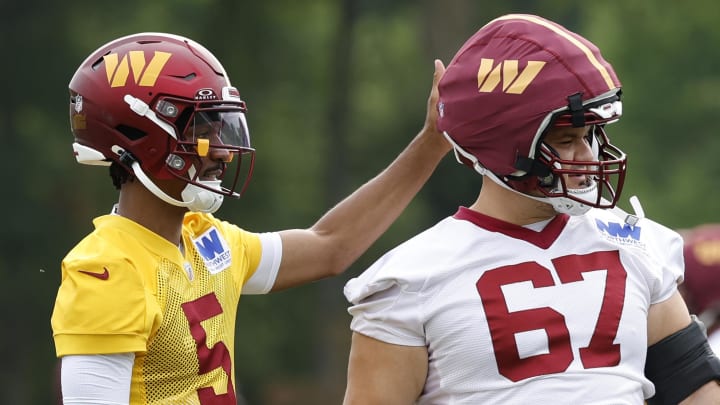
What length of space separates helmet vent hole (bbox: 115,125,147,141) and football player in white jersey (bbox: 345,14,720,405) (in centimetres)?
86

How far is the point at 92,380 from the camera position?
12.5ft

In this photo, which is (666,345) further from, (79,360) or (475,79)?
(79,360)

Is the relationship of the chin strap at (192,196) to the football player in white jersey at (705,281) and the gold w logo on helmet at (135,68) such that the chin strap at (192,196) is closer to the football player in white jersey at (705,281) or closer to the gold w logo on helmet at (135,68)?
the gold w logo on helmet at (135,68)

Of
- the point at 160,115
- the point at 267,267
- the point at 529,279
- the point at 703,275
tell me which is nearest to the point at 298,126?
the point at 703,275

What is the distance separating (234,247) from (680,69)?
19204mm

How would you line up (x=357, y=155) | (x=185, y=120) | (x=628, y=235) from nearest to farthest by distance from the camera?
(x=628, y=235) < (x=185, y=120) < (x=357, y=155)

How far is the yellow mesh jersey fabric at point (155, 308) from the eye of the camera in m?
3.82

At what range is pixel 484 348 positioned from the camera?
144 inches

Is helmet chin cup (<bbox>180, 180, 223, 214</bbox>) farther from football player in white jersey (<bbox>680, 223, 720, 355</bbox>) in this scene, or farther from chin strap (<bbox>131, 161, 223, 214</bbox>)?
football player in white jersey (<bbox>680, 223, 720, 355</bbox>)

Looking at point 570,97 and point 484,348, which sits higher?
point 570,97

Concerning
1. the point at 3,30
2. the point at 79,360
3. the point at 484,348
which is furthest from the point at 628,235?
the point at 3,30

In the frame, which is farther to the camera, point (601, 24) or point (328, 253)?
point (601, 24)

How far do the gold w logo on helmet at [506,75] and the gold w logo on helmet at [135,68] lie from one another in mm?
1025

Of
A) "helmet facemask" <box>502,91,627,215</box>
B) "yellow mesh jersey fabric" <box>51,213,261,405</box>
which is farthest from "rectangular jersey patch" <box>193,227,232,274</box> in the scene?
"helmet facemask" <box>502,91,627,215</box>
